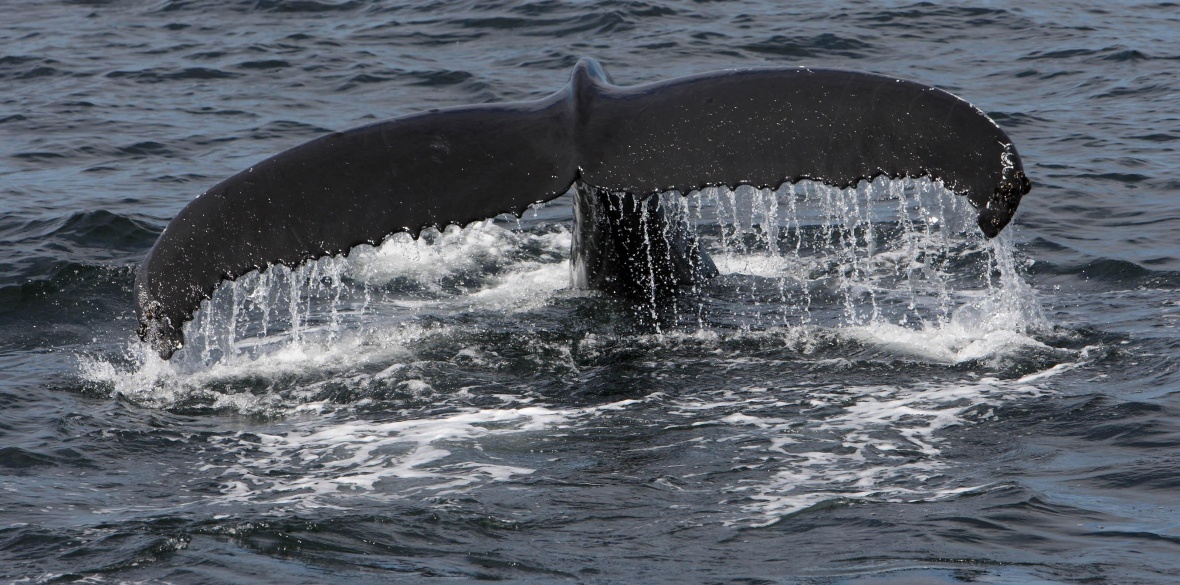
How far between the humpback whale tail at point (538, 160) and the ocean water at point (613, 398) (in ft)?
1.56

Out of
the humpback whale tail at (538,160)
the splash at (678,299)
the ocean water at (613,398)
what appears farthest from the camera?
Result: the splash at (678,299)

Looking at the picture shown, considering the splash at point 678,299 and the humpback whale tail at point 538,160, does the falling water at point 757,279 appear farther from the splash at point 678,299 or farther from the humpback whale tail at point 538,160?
the humpback whale tail at point 538,160

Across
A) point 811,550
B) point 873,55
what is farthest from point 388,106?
point 811,550

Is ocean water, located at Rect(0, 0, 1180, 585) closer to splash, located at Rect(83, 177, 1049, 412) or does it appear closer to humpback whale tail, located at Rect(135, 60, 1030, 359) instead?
splash, located at Rect(83, 177, 1049, 412)

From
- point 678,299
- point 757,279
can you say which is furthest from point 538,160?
point 757,279

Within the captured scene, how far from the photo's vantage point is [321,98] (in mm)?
15562

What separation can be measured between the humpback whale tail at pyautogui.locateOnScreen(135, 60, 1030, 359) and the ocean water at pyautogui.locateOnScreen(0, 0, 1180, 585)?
48 centimetres

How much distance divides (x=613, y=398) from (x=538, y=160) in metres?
1.39

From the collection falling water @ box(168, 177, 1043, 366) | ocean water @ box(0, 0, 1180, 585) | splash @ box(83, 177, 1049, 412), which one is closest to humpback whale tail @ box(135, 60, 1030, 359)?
ocean water @ box(0, 0, 1180, 585)

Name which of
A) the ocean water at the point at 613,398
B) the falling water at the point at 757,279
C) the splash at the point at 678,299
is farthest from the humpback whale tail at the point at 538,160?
the falling water at the point at 757,279

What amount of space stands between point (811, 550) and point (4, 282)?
255 inches

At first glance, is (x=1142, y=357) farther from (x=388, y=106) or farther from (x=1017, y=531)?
(x=388, y=106)

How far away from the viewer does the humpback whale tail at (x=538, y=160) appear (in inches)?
220

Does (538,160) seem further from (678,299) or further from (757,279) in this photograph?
(757,279)
